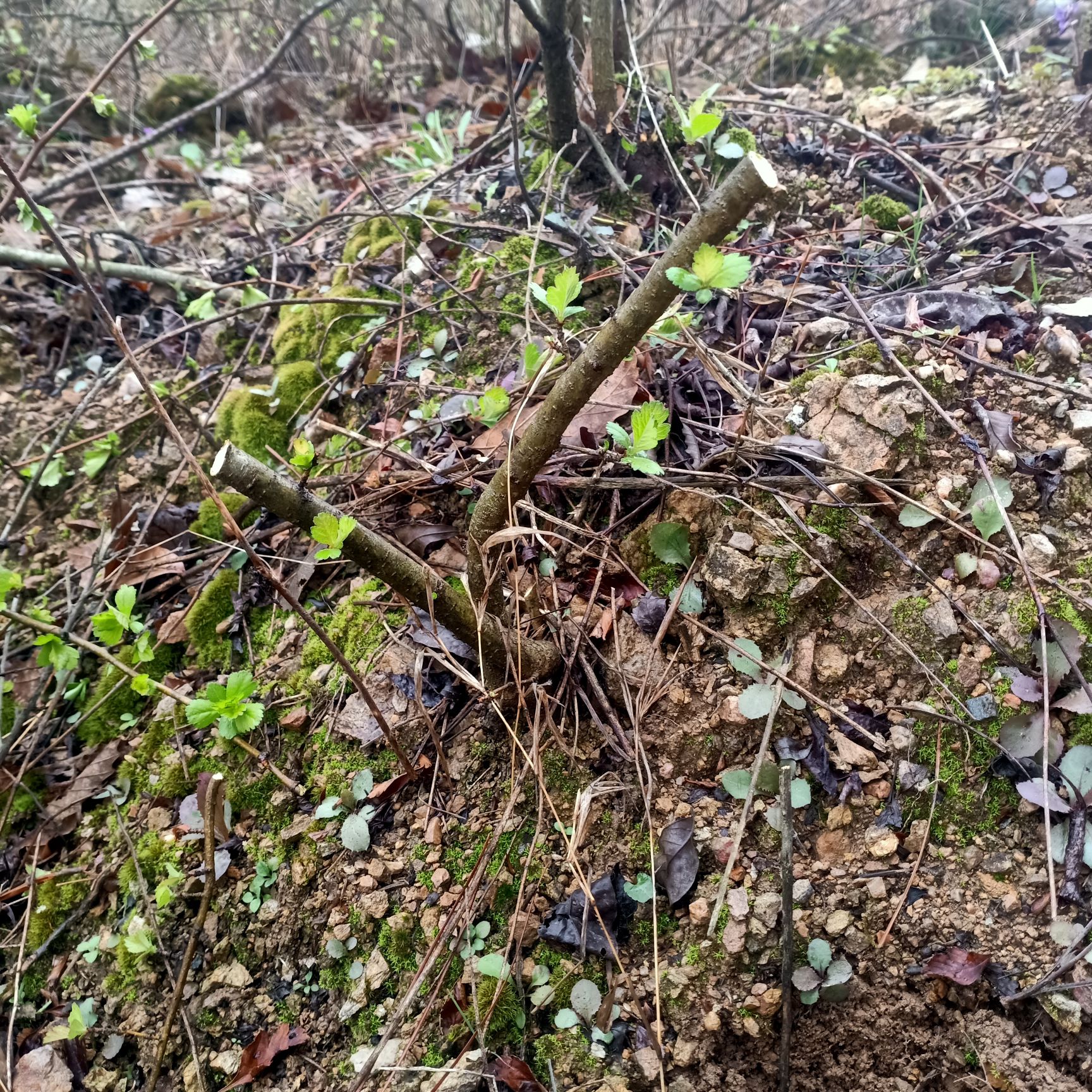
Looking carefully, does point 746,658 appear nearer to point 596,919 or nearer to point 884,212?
point 596,919

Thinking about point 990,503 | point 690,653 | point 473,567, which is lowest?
point 990,503

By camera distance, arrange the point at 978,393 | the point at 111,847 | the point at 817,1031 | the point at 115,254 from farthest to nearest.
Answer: the point at 115,254, the point at 111,847, the point at 978,393, the point at 817,1031

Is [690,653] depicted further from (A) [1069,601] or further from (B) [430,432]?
(B) [430,432]

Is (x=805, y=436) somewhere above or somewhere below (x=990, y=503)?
above

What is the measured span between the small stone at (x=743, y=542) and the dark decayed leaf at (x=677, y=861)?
0.76m

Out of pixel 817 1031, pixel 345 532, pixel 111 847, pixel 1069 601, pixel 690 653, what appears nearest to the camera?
pixel 345 532

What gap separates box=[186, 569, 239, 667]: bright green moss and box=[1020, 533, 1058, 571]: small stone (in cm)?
261

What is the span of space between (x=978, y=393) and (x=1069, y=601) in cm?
69

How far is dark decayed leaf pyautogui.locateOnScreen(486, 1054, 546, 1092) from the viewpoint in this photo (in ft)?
5.36

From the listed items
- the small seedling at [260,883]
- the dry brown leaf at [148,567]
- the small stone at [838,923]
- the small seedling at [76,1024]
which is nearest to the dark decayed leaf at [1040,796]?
the small stone at [838,923]

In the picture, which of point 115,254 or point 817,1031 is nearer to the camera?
point 817,1031

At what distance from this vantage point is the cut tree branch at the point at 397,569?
1.36 meters

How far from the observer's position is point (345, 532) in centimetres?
139

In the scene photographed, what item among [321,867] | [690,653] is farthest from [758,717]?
[321,867]
